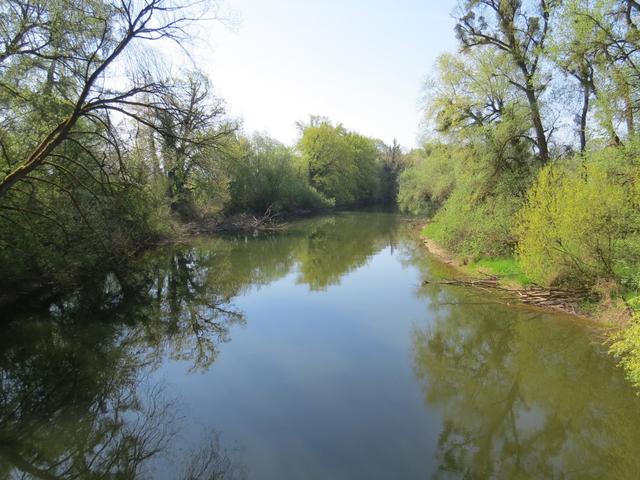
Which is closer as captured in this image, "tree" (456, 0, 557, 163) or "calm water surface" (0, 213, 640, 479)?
"calm water surface" (0, 213, 640, 479)

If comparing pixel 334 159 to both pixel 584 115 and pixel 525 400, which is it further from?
pixel 525 400

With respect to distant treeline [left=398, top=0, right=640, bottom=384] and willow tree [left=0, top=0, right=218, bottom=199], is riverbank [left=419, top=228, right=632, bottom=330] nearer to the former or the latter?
distant treeline [left=398, top=0, right=640, bottom=384]

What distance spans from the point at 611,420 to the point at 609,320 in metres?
4.35

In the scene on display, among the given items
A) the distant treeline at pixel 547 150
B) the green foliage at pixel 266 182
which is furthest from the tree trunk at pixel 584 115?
the green foliage at pixel 266 182

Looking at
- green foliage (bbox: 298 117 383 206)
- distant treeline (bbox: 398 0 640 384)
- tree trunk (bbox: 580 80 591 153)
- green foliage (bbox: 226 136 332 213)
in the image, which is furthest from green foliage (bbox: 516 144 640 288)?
green foliage (bbox: 298 117 383 206)

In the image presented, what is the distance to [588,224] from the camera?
11211mm

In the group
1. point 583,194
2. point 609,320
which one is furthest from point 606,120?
point 609,320

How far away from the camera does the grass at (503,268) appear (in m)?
14.7

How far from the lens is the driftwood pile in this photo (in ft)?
40.2

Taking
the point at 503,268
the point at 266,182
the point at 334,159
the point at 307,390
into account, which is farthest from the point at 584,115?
the point at 334,159

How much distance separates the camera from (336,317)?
1288 centimetres

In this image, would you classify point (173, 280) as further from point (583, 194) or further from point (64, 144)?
point (583, 194)

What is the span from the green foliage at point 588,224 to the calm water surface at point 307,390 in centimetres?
164

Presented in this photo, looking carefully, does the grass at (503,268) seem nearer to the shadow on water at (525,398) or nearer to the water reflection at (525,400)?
the shadow on water at (525,398)
